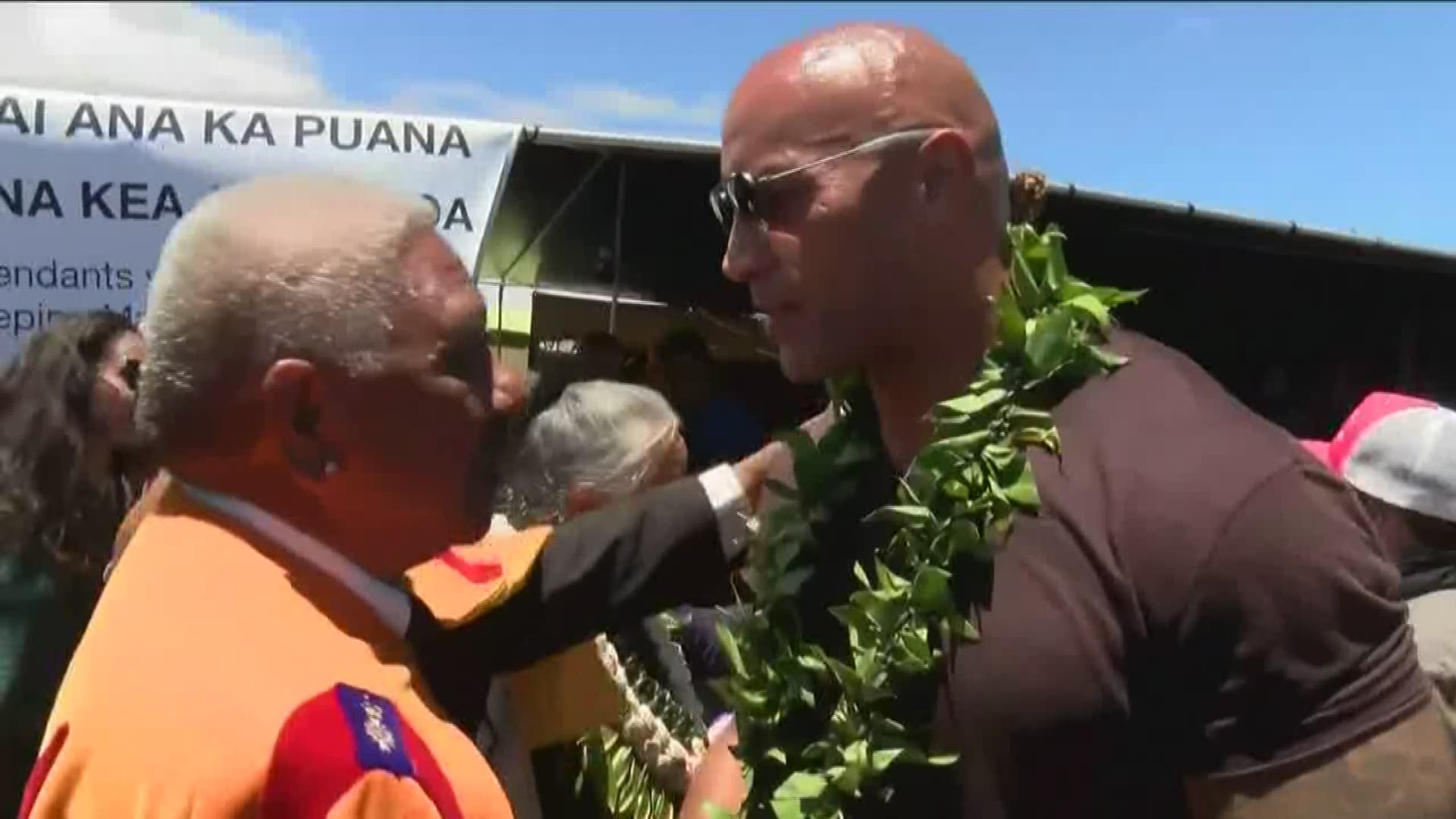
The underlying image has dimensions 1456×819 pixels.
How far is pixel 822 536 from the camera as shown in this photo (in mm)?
1793

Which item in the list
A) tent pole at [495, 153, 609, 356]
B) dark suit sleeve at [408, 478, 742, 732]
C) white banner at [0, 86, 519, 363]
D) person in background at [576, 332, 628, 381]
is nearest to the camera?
dark suit sleeve at [408, 478, 742, 732]

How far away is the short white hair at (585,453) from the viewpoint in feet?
9.96

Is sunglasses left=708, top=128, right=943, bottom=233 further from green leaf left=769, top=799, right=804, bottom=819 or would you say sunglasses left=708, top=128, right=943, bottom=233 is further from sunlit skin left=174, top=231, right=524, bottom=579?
green leaf left=769, top=799, right=804, bottom=819

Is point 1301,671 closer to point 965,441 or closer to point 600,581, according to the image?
point 965,441

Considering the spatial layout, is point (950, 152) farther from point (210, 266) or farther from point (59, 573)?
point (59, 573)

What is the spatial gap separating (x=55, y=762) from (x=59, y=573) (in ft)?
5.55

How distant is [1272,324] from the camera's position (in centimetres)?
594

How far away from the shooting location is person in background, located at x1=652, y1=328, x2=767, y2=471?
487cm

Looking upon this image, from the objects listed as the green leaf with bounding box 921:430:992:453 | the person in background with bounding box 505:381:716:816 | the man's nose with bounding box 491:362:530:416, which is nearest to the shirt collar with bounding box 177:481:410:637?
the man's nose with bounding box 491:362:530:416

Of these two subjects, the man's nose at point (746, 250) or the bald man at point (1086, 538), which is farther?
the man's nose at point (746, 250)

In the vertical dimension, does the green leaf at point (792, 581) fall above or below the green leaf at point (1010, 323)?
below

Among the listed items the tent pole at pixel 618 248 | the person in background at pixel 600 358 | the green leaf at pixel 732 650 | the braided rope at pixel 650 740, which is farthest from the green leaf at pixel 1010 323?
the person in background at pixel 600 358

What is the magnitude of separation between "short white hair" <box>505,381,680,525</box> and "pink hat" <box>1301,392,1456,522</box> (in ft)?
4.25

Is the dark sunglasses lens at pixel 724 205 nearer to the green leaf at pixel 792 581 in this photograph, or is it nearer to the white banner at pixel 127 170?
the green leaf at pixel 792 581
